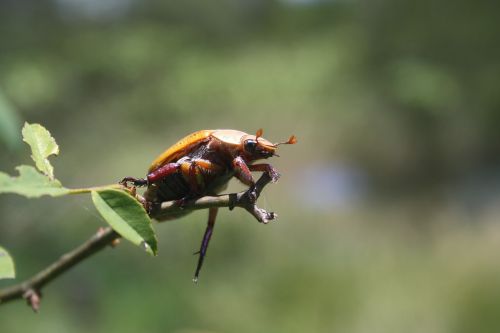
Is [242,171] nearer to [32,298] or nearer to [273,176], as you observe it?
[273,176]

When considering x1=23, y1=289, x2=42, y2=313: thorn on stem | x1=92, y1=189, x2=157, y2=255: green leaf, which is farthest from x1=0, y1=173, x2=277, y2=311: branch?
x1=92, y1=189, x2=157, y2=255: green leaf

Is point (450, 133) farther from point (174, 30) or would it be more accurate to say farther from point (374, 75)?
point (174, 30)

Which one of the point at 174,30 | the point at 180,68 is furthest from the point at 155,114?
the point at 174,30

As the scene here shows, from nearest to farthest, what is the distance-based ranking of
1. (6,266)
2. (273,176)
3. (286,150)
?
1. (6,266)
2. (273,176)
3. (286,150)

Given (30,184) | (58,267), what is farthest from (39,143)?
(58,267)

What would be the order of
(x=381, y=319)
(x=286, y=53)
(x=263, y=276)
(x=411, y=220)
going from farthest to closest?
(x=411, y=220)
(x=286, y=53)
(x=263, y=276)
(x=381, y=319)

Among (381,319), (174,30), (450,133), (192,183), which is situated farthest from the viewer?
(450,133)

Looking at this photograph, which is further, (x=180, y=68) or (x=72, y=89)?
(x=180, y=68)

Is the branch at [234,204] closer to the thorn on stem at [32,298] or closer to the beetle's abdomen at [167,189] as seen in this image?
the beetle's abdomen at [167,189]
